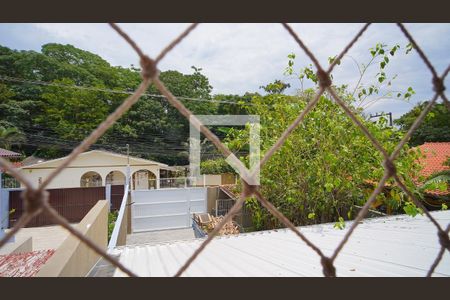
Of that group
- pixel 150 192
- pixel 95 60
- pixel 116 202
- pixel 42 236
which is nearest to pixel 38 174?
pixel 116 202

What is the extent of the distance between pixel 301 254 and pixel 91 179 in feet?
50.9

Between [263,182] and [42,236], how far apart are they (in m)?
7.57

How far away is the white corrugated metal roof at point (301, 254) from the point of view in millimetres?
1366

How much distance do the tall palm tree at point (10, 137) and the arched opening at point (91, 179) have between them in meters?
4.30

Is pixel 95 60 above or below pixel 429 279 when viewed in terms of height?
above

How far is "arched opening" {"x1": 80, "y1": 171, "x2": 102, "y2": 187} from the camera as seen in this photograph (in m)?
14.8

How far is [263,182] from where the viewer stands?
4.04 metres

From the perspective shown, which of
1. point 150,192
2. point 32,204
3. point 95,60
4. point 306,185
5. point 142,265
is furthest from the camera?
point 95,60

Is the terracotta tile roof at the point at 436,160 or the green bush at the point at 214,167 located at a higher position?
the terracotta tile roof at the point at 436,160

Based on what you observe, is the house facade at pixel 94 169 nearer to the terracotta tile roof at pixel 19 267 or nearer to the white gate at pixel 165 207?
the white gate at pixel 165 207

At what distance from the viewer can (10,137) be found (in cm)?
1552

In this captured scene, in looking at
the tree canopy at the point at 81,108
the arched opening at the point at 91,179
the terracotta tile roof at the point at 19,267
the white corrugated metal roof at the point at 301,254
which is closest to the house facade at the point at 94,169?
the arched opening at the point at 91,179

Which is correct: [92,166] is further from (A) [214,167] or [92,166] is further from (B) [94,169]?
(A) [214,167]

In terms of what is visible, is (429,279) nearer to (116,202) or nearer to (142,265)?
(142,265)
